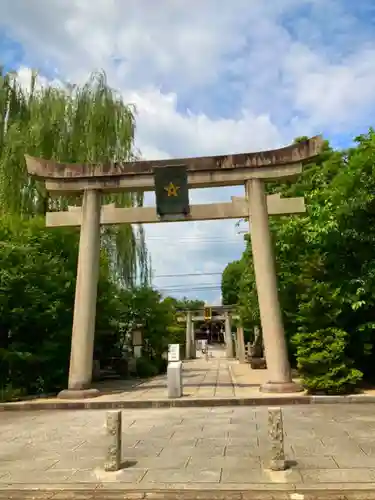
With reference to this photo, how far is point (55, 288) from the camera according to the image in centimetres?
1341

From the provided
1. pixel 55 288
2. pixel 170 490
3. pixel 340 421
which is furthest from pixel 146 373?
pixel 170 490

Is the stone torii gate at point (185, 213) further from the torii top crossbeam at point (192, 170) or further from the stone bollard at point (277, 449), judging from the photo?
the stone bollard at point (277, 449)

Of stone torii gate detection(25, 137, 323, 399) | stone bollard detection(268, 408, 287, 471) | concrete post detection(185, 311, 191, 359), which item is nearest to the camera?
stone bollard detection(268, 408, 287, 471)

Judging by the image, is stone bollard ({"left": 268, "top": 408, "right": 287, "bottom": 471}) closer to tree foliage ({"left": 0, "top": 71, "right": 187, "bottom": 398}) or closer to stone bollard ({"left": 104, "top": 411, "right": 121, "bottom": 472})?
stone bollard ({"left": 104, "top": 411, "right": 121, "bottom": 472})

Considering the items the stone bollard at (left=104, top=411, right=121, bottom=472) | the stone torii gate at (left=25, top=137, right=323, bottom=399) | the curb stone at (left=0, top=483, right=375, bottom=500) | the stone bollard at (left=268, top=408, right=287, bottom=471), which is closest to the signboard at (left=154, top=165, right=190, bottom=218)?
the stone torii gate at (left=25, top=137, right=323, bottom=399)

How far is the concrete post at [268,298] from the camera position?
11.8 meters

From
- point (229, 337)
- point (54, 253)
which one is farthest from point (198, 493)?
point (229, 337)

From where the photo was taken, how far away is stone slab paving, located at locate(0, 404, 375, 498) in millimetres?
5449

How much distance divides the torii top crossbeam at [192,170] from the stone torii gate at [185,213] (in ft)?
0.08

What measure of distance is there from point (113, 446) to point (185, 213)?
25.7ft

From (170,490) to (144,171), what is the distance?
30.3 feet

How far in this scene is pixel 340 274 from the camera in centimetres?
1280

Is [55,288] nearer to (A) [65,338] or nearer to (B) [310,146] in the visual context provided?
(A) [65,338]

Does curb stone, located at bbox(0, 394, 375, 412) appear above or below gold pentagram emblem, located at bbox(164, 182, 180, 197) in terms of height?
below
